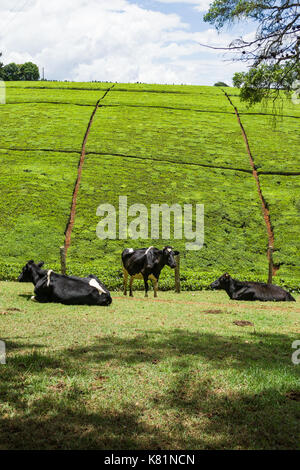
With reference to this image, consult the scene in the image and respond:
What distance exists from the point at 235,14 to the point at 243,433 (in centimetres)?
859

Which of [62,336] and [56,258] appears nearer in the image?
[62,336]

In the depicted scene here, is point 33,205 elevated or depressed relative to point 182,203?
depressed

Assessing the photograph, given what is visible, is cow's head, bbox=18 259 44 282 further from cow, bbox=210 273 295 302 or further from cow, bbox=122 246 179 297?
cow, bbox=210 273 295 302

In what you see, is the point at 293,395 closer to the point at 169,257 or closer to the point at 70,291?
the point at 70,291

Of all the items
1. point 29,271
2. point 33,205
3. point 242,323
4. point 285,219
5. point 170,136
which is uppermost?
point 170,136

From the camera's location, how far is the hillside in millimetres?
25891

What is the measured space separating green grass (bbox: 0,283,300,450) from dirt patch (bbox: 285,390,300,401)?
0.13 feet

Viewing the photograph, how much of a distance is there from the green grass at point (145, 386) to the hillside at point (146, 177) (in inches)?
447

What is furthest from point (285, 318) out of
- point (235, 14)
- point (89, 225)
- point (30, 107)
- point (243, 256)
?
point (30, 107)

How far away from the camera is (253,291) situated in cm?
→ 1795

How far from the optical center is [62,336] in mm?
8703

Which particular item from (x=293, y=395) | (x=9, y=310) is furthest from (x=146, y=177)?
(x=293, y=395)

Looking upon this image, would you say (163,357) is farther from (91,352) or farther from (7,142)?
(7,142)

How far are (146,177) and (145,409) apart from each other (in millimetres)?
29785
